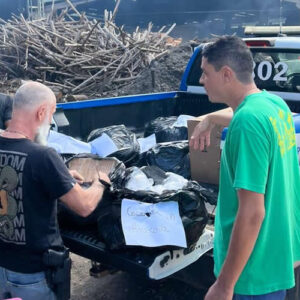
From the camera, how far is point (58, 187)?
2602 mm

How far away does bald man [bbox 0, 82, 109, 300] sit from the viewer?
2.61 metres

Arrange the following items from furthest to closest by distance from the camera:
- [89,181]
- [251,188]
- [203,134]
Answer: [89,181]
[203,134]
[251,188]

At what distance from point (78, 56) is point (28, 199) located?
962 cm

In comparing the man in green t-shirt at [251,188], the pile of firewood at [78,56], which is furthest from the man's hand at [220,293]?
the pile of firewood at [78,56]

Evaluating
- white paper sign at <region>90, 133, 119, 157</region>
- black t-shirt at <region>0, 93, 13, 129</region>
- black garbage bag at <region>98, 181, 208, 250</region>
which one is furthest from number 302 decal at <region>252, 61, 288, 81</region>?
black t-shirt at <region>0, 93, 13, 129</region>

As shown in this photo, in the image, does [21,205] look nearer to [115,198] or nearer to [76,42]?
[115,198]

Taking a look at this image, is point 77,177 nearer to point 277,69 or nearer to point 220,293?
point 220,293

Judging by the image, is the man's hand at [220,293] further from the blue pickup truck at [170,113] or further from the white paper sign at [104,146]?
the white paper sign at [104,146]

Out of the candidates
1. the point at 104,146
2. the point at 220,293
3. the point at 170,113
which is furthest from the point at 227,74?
the point at 170,113

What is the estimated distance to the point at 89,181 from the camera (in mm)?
3320

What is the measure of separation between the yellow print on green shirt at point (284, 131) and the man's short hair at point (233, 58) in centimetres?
22

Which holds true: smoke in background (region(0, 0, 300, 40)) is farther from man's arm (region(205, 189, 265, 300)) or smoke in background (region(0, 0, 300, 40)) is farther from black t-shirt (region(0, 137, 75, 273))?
man's arm (region(205, 189, 265, 300))

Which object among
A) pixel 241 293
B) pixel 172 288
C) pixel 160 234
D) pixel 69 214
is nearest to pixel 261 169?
pixel 241 293

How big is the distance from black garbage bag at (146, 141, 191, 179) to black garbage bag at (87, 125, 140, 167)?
0.67ft
